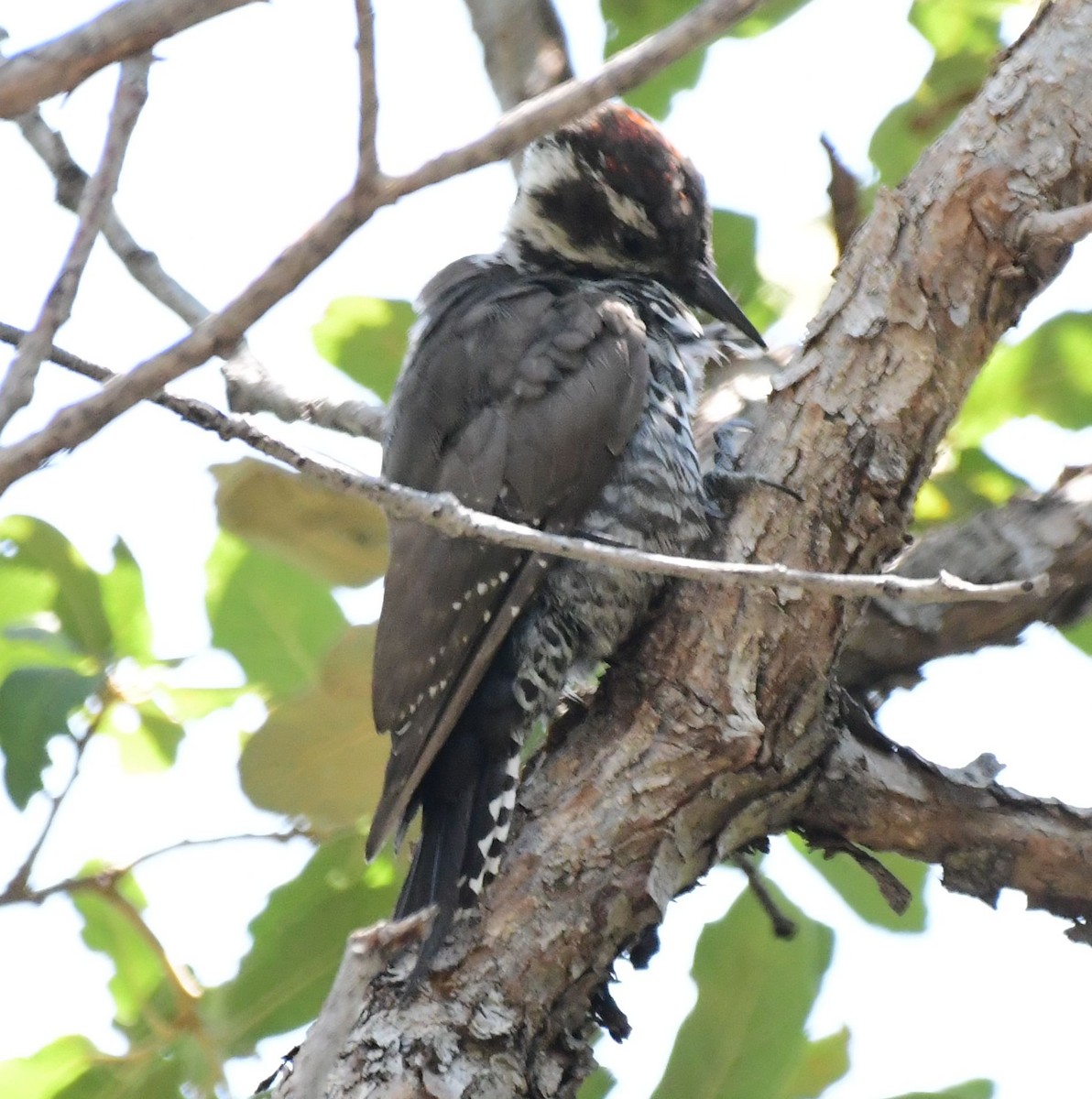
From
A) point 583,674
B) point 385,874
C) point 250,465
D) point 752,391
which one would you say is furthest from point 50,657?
point 752,391

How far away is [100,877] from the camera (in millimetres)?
2879

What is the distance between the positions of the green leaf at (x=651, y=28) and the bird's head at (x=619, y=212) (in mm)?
93

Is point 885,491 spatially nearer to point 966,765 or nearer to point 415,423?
point 966,765

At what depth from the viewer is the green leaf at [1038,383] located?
10.4 ft

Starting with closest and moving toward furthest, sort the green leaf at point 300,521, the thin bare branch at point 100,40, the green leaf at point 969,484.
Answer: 1. the thin bare branch at point 100,40
2. the green leaf at point 300,521
3. the green leaf at point 969,484

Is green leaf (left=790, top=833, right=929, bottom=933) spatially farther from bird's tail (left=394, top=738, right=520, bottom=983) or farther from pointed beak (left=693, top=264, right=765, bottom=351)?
pointed beak (left=693, top=264, right=765, bottom=351)

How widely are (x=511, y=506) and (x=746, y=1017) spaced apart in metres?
1.01

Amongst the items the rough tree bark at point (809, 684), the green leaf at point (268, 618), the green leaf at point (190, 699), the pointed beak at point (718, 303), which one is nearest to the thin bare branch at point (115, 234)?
the green leaf at point (268, 618)

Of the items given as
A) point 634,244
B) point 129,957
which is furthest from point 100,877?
point 634,244

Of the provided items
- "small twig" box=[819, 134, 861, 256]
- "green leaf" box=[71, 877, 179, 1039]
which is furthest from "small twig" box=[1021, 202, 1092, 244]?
"green leaf" box=[71, 877, 179, 1039]

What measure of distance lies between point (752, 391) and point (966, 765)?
106 centimetres

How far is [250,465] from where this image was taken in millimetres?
3188

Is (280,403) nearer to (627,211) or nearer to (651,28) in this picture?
(627,211)

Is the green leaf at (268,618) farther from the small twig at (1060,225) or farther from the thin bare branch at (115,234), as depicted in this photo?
the small twig at (1060,225)
